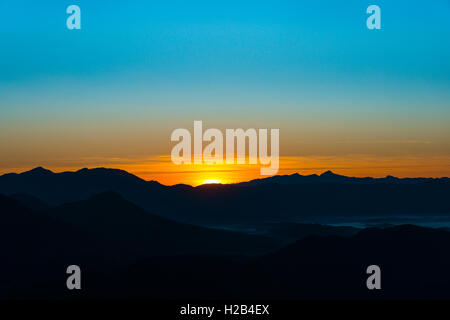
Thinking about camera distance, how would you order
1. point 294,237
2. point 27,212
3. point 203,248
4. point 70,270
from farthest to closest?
point 294,237 → point 203,248 → point 27,212 → point 70,270

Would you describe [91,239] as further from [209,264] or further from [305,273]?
[305,273]

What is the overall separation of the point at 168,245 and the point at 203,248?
8.86 metres

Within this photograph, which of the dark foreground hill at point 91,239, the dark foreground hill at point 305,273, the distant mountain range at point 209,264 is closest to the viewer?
the dark foreground hill at point 305,273

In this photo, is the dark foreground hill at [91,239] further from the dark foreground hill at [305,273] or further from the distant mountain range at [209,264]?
the dark foreground hill at [305,273]

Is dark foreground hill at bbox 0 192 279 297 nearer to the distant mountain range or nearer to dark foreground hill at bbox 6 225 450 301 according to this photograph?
Result: the distant mountain range

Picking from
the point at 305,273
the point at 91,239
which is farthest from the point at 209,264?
the point at 91,239

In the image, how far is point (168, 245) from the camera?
147m

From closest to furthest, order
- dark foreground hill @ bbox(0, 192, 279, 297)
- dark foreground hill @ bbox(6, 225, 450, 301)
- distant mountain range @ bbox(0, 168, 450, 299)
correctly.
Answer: dark foreground hill @ bbox(6, 225, 450, 301)
distant mountain range @ bbox(0, 168, 450, 299)
dark foreground hill @ bbox(0, 192, 279, 297)

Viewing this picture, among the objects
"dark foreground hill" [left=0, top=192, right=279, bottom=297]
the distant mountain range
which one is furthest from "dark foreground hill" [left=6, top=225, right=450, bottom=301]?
"dark foreground hill" [left=0, top=192, right=279, bottom=297]

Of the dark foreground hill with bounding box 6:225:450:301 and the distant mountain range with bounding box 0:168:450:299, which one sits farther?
the distant mountain range with bounding box 0:168:450:299

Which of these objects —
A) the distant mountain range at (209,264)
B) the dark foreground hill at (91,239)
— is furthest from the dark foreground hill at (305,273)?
the dark foreground hill at (91,239)

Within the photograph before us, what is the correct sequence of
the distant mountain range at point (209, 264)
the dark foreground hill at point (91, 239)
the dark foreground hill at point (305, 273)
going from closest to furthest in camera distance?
the dark foreground hill at point (305, 273), the distant mountain range at point (209, 264), the dark foreground hill at point (91, 239)
